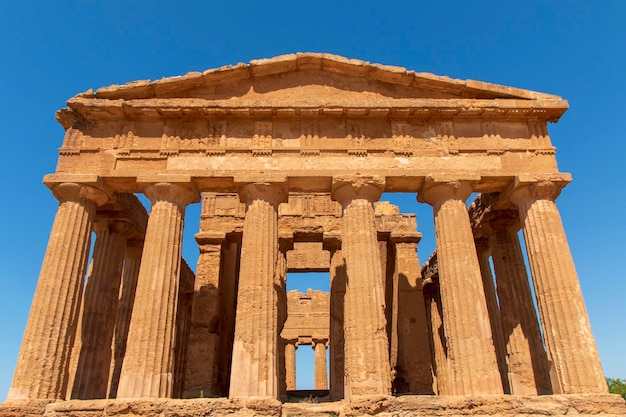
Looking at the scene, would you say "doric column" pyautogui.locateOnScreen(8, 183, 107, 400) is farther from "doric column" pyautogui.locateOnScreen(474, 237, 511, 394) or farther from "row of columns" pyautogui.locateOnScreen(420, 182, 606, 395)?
"doric column" pyautogui.locateOnScreen(474, 237, 511, 394)

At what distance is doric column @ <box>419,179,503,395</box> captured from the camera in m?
11.8

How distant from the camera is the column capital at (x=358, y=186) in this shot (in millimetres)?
13781

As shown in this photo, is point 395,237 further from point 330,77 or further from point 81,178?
point 81,178

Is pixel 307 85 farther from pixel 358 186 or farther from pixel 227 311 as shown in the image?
pixel 227 311

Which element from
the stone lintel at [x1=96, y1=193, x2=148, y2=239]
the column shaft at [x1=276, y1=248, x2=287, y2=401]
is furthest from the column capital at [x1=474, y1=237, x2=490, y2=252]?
the stone lintel at [x1=96, y1=193, x2=148, y2=239]

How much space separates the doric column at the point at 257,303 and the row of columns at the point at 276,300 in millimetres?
26

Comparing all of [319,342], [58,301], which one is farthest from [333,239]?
[319,342]

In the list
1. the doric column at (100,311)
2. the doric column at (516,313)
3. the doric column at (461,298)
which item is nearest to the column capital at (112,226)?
the doric column at (100,311)

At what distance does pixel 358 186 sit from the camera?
13.7 meters

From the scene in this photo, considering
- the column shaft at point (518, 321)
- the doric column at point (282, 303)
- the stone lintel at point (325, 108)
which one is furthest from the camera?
the doric column at point (282, 303)

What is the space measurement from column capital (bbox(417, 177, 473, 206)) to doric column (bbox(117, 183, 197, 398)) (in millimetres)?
6548

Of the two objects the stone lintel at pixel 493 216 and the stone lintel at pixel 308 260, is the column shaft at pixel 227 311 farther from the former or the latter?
the stone lintel at pixel 493 216

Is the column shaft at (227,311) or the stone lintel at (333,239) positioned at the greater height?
the stone lintel at (333,239)

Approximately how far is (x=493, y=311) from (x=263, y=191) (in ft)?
28.7
